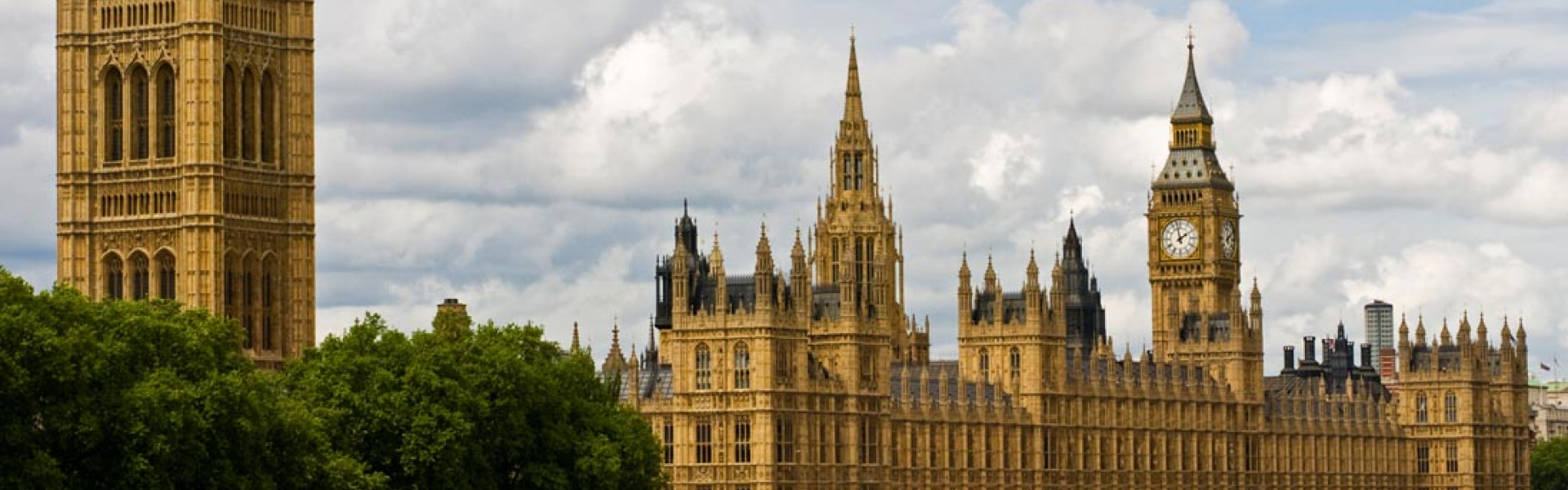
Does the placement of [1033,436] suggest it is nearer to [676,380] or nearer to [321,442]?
[676,380]

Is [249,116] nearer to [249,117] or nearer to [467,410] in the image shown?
[249,117]

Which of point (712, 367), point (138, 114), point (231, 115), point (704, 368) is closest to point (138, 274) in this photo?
point (138, 114)

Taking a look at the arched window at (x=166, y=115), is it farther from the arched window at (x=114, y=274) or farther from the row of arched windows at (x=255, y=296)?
the row of arched windows at (x=255, y=296)

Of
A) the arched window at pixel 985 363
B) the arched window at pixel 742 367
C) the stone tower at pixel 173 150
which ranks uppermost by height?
the stone tower at pixel 173 150

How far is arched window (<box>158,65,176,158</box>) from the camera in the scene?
564ft

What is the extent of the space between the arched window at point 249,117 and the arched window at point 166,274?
583 centimetres

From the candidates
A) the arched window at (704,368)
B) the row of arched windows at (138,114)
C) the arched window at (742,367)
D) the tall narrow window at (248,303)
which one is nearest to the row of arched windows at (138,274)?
the tall narrow window at (248,303)

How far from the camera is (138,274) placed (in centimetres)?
17238

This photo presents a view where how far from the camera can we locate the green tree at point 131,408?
101688 millimetres

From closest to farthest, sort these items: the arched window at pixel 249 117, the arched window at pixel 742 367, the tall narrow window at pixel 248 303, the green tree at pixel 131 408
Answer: the green tree at pixel 131 408 < the arched window at pixel 742 367 < the tall narrow window at pixel 248 303 < the arched window at pixel 249 117

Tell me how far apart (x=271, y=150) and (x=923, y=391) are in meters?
34.1

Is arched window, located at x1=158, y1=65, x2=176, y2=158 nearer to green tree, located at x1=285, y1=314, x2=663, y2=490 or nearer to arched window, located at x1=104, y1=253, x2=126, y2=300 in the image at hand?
arched window, located at x1=104, y1=253, x2=126, y2=300

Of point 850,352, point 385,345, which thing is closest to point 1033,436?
point 850,352

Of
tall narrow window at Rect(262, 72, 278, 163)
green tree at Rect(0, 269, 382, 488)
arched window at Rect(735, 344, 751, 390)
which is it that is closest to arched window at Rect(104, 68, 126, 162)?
tall narrow window at Rect(262, 72, 278, 163)
